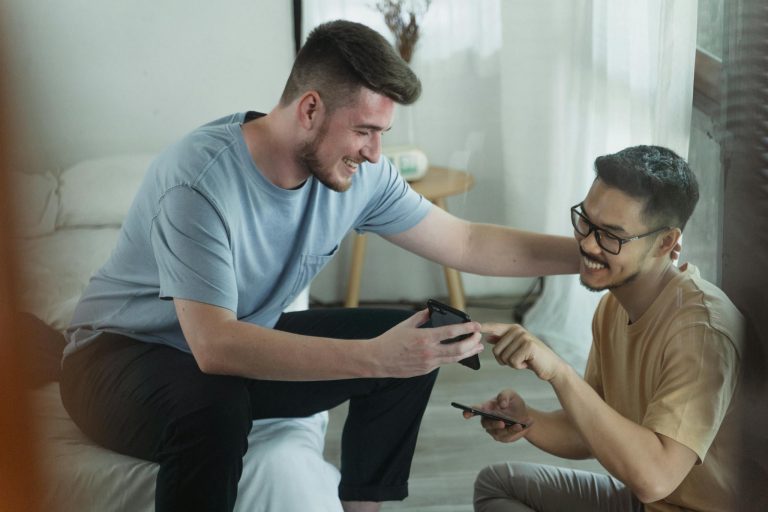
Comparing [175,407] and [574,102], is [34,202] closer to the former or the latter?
[175,407]

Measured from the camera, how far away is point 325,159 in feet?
3.16

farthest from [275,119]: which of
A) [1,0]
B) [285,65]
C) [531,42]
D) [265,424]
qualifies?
[1,0]

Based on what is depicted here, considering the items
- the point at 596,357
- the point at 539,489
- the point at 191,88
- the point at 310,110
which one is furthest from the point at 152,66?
the point at 539,489

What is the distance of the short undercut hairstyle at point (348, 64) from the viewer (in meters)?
0.89

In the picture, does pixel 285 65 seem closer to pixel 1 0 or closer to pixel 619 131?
pixel 619 131

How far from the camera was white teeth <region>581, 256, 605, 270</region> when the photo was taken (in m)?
0.86

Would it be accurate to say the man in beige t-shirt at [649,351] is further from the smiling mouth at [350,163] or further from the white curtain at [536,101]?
the smiling mouth at [350,163]

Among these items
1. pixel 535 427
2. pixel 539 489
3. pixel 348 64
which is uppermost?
pixel 348 64

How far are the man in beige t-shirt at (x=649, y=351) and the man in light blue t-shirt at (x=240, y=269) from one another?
130 millimetres

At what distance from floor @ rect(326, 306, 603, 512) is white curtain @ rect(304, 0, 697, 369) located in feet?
0.23

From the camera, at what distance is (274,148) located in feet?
→ 3.23

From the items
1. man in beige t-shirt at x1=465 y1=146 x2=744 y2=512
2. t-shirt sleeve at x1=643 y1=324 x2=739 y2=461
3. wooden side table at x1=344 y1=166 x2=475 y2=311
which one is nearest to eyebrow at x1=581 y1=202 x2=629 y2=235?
man in beige t-shirt at x1=465 y1=146 x2=744 y2=512

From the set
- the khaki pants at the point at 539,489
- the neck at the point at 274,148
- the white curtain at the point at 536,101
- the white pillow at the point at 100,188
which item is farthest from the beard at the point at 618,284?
the white pillow at the point at 100,188

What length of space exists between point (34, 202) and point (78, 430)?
335 mm
